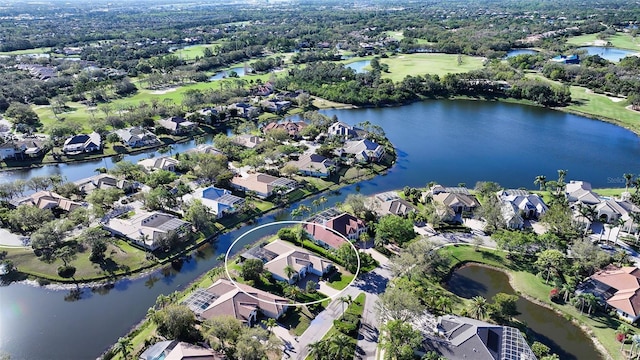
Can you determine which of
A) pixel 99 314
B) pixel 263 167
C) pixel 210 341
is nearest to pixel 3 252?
pixel 99 314

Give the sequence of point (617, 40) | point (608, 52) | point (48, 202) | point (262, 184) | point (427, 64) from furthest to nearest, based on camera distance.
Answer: point (617, 40) → point (608, 52) → point (427, 64) → point (262, 184) → point (48, 202)

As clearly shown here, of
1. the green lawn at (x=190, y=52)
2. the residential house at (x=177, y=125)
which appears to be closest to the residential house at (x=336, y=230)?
the residential house at (x=177, y=125)

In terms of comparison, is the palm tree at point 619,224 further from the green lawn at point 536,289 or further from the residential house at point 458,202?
the residential house at point 458,202

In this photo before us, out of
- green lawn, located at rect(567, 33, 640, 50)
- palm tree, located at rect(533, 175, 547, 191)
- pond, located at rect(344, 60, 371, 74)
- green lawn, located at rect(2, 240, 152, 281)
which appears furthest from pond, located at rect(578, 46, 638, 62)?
green lawn, located at rect(2, 240, 152, 281)

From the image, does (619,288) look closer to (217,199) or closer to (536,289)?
(536,289)

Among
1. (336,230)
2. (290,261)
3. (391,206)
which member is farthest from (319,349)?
(391,206)

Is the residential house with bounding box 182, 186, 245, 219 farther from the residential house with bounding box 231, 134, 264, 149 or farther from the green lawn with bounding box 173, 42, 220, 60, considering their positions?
the green lawn with bounding box 173, 42, 220, 60
